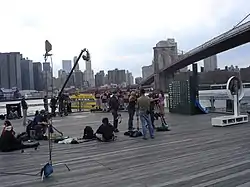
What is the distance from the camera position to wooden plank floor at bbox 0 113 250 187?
6020 mm

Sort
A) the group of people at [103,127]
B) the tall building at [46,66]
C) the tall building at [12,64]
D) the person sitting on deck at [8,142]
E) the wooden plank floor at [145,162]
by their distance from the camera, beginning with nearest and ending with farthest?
the wooden plank floor at [145,162] < the tall building at [46,66] < the person sitting on deck at [8,142] < the group of people at [103,127] < the tall building at [12,64]

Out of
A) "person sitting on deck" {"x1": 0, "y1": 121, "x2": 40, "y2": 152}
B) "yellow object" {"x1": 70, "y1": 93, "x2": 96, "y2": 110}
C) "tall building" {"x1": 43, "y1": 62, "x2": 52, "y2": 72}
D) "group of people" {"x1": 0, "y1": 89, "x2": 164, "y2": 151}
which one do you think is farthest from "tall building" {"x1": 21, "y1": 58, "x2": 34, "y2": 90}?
"yellow object" {"x1": 70, "y1": 93, "x2": 96, "y2": 110}

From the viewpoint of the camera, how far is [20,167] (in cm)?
769

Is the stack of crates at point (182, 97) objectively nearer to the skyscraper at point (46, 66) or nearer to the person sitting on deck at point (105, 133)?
the person sitting on deck at point (105, 133)

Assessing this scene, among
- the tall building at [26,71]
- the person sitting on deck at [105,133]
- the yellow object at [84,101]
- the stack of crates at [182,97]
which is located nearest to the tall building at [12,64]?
the tall building at [26,71]

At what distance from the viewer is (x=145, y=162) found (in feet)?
24.7

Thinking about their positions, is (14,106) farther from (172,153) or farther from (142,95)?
(172,153)

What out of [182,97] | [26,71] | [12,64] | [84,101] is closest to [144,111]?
[26,71]

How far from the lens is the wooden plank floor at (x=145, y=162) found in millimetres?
6020

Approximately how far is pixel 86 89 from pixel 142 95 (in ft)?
109

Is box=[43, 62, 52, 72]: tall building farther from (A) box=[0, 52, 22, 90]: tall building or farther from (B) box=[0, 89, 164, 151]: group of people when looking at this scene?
(A) box=[0, 52, 22, 90]: tall building

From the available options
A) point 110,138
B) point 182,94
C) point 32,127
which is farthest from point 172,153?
point 182,94

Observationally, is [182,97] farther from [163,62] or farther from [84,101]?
[163,62]

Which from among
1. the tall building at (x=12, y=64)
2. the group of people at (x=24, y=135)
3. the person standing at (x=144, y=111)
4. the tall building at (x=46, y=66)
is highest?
the tall building at (x=12, y=64)
